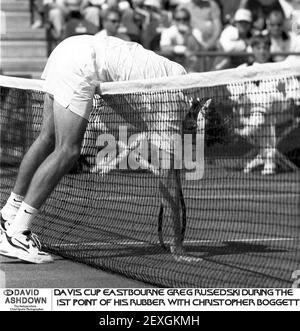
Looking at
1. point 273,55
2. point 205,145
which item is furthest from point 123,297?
point 273,55

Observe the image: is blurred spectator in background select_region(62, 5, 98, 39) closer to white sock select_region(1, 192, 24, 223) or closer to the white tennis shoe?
white sock select_region(1, 192, 24, 223)

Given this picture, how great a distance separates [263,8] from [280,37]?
1916 millimetres

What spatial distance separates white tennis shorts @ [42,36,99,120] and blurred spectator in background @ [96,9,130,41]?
10502 millimetres

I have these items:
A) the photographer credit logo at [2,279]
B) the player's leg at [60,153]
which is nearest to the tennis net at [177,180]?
the player's leg at [60,153]

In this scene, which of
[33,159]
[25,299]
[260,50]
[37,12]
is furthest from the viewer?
[37,12]

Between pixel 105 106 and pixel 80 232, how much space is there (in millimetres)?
1156

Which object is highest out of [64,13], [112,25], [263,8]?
[263,8]

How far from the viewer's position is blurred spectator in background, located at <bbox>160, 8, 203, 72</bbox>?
18.2 meters

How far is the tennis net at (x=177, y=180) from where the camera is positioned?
23.7ft

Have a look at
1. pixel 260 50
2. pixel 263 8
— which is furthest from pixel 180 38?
pixel 260 50

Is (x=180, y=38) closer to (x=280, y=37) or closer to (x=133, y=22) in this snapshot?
(x=133, y=22)

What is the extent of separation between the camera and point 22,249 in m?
7.86

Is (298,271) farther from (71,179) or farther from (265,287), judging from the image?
(71,179)

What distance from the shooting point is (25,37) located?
19438 mm
